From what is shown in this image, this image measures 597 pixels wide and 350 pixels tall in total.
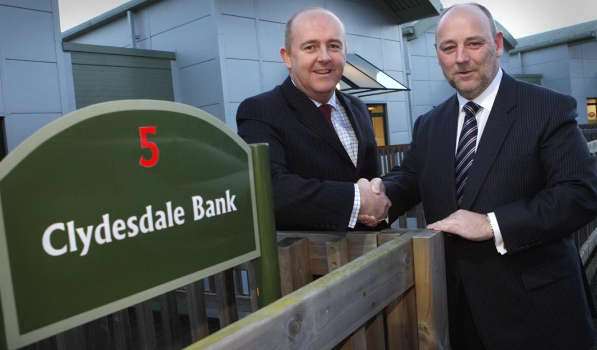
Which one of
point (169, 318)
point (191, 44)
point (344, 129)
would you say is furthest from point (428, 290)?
point (191, 44)

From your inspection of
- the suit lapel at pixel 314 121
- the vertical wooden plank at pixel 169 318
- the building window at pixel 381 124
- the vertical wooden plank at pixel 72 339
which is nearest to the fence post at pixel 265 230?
the suit lapel at pixel 314 121

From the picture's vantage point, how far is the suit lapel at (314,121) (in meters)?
2.06

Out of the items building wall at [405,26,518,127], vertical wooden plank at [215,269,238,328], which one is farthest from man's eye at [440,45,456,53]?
building wall at [405,26,518,127]

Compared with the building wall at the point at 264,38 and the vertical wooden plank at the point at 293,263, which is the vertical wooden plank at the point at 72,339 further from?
the building wall at the point at 264,38

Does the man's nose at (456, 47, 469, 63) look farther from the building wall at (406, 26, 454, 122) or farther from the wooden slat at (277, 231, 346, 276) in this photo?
the building wall at (406, 26, 454, 122)

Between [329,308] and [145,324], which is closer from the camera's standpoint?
[329,308]

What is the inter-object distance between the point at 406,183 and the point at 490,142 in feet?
1.92

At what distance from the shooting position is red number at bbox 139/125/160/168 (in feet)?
3.27

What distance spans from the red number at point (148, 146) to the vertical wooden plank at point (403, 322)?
938mm

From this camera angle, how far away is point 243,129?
82.6 inches

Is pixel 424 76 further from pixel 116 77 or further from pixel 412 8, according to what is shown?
pixel 116 77

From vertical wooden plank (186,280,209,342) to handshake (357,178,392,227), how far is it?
0.69m

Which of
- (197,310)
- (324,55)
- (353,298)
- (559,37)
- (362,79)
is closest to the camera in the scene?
(353,298)

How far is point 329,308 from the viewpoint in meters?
1.16
